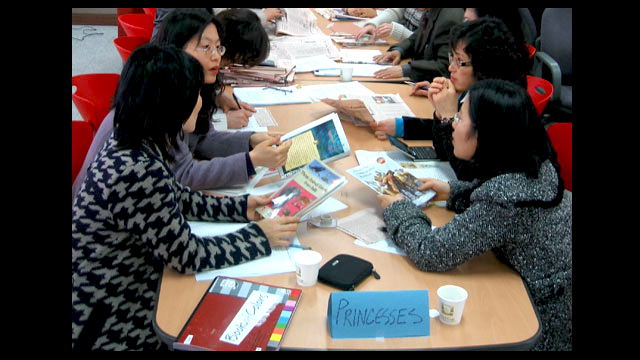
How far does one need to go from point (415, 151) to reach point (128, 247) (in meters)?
1.18

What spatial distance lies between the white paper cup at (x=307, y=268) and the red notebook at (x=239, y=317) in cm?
4

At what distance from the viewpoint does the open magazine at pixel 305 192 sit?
5.32 ft

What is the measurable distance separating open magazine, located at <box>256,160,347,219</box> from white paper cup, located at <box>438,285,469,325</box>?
462 millimetres

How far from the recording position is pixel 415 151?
7.12 ft

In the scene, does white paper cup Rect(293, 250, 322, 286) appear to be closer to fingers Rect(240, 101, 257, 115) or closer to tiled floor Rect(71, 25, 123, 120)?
fingers Rect(240, 101, 257, 115)

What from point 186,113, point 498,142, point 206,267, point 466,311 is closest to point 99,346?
point 206,267

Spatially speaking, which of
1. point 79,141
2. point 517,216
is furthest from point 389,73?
point 517,216

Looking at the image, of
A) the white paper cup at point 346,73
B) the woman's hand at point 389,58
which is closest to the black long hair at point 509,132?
the white paper cup at point 346,73

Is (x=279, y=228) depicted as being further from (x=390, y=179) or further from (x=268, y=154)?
(x=390, y=179)

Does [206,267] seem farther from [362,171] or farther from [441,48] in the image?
[441,48]

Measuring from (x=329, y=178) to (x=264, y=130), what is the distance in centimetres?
79

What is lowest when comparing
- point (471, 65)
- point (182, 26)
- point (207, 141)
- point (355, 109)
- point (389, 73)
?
point (207, 141)

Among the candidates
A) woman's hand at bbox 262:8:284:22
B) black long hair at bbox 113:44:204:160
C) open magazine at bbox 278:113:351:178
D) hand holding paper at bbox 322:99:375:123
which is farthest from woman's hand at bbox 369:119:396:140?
woman's hand at bbox 262:8:284:22

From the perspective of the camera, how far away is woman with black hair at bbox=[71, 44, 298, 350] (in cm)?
132
